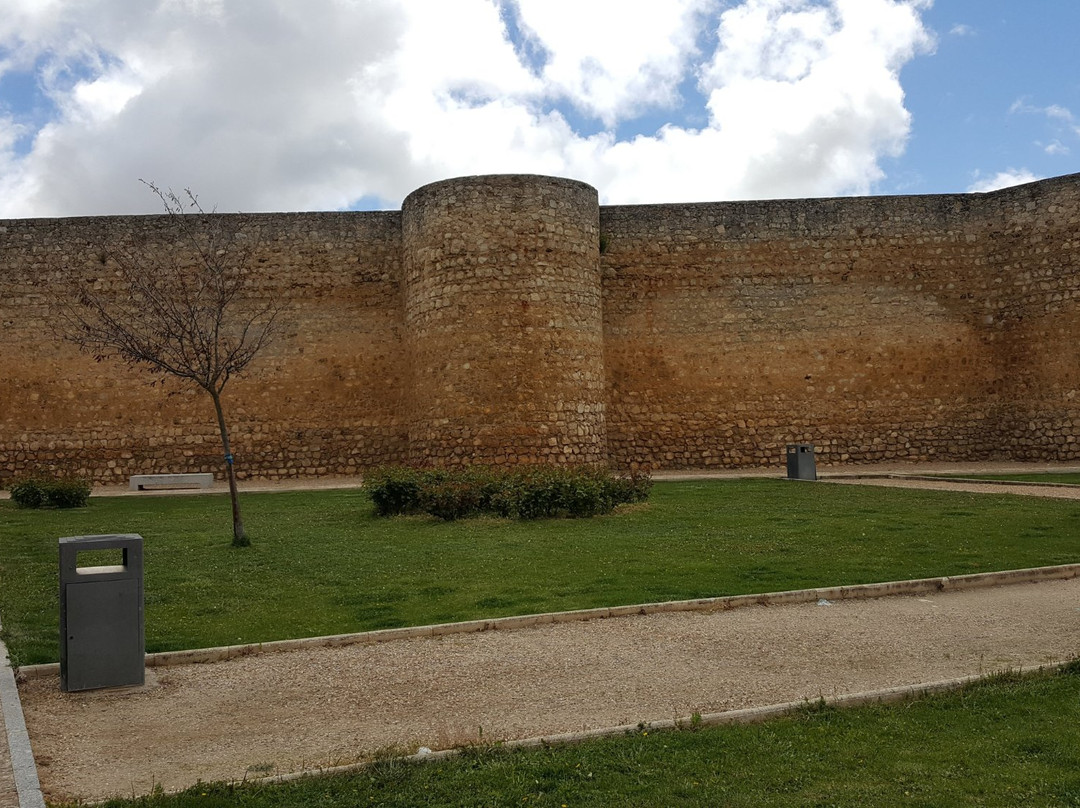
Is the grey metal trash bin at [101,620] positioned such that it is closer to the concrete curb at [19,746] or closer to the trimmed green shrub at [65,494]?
the concrete curb at [19,746]

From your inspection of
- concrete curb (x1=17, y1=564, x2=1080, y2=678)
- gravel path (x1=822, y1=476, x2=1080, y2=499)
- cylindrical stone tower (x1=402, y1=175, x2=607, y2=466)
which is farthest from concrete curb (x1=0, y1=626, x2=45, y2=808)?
cylindrical stone tower (x1=402, y1=175, x2=607, y2=466)

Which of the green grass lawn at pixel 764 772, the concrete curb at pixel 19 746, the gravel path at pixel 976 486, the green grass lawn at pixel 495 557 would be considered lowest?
the green grass lawn at pixel 764 772

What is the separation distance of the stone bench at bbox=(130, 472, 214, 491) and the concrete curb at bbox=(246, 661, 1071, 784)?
53.9 feet

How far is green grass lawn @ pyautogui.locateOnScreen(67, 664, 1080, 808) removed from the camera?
12.1 feet

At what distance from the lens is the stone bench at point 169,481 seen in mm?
19250

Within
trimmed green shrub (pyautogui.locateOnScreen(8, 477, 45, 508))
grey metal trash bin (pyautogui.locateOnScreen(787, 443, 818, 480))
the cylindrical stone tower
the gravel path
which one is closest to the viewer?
the gravel path

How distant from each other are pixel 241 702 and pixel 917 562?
5.96m

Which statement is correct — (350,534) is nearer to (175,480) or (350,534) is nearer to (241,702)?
(241,702)

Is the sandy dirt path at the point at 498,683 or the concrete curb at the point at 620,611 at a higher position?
the concrete curb at the point at 620,611

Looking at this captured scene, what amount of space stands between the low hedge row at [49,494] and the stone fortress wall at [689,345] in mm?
5062

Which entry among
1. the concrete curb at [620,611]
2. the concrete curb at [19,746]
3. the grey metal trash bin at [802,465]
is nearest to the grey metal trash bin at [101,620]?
the concrete curb at [19,746]

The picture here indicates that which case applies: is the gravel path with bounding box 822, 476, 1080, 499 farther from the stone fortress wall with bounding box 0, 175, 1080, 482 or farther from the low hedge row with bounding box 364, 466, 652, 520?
the low hedge row with bounding box 364, 466, 652, 520

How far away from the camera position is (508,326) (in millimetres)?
18375

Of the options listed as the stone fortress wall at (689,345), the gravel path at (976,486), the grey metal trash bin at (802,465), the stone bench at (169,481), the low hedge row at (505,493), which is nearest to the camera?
the low hedge row at (505,493)
